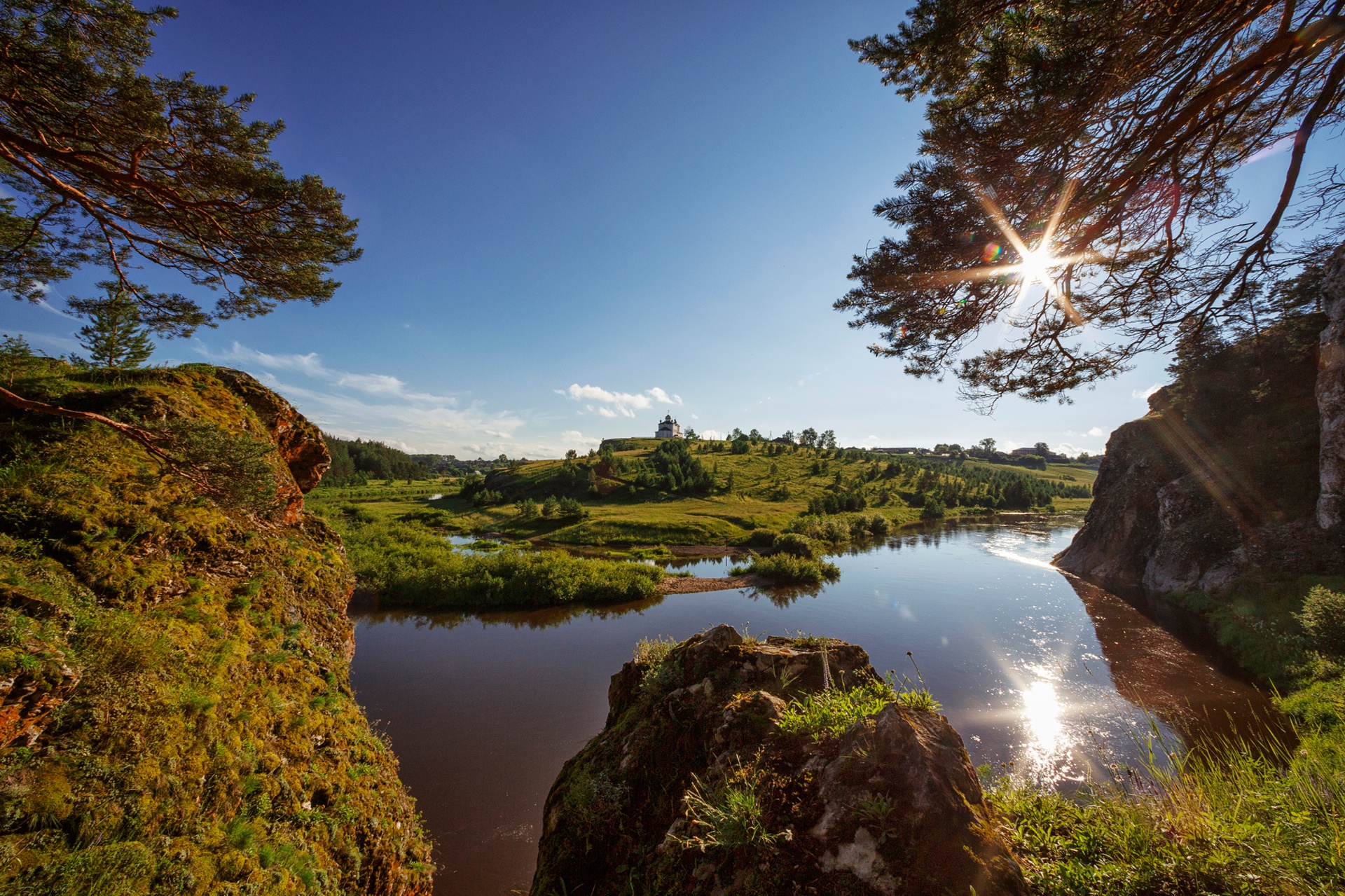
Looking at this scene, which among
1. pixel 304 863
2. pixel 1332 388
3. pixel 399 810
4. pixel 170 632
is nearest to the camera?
pixel 304 863

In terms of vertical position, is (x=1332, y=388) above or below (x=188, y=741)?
above

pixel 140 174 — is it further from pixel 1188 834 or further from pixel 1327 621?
pixel 1327 621

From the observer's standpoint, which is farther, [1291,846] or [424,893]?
[424,893]

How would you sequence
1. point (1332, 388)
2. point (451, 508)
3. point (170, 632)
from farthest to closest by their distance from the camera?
point (451, 508) < point (1332, 388) < point (170, 632)

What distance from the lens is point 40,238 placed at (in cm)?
808

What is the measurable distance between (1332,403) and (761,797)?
82.5 ft

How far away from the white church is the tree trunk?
10451 centimetres

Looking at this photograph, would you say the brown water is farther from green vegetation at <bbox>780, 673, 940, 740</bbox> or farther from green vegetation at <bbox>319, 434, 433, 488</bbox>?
green vegetation at <bbox>319, 434, 433, 488</bbox>

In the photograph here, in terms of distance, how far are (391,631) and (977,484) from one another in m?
90.4

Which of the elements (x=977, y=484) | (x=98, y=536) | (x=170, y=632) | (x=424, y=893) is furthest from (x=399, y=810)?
(x=977, y=484)

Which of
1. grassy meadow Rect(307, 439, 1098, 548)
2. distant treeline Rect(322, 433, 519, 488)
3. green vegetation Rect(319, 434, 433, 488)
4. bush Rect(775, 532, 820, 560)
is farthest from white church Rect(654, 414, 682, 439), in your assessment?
bush Rect(775, 532, 820, 560)

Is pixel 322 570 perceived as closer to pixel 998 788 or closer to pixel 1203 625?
pixel 998 788

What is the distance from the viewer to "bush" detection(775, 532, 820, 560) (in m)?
34.4

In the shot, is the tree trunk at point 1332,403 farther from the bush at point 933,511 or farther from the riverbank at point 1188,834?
the bush at point 933,511
